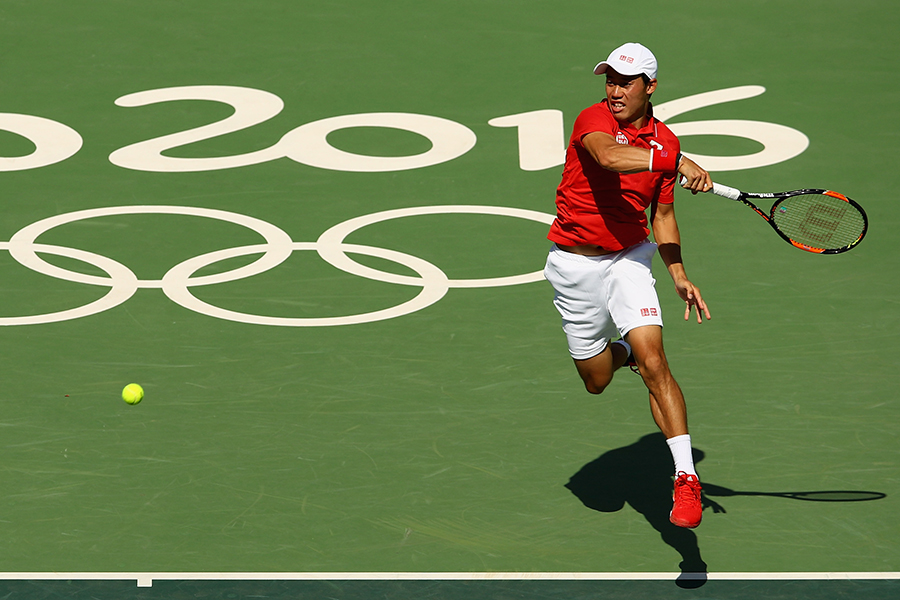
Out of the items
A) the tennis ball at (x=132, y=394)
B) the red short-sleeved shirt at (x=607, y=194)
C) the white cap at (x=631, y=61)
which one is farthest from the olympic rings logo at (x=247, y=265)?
the white cap at (x=631, y=61)

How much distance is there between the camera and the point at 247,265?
494 inches

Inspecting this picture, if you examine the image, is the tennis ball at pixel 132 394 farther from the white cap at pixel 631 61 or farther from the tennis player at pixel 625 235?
the white cap at pixel 631 61

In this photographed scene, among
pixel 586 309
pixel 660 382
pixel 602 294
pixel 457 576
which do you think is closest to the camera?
pixel 660 382

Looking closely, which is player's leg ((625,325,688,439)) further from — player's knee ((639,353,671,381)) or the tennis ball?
the tennis ball

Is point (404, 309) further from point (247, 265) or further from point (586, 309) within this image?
point (586, 309)

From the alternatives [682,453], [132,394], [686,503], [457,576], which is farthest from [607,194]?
[132,394]

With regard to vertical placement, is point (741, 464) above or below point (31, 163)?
above

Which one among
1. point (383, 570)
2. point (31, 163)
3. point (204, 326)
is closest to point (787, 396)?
point (383, 570)

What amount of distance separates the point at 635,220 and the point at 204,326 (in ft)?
14.6

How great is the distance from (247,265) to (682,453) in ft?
19.3

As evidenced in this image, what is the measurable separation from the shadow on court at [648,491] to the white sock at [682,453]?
808 mm

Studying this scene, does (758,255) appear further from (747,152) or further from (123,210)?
(123,210)

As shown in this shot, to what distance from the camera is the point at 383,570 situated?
A: 8055 millimetres

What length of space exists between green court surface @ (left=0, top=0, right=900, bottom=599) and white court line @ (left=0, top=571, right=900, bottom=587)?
0.05 m
